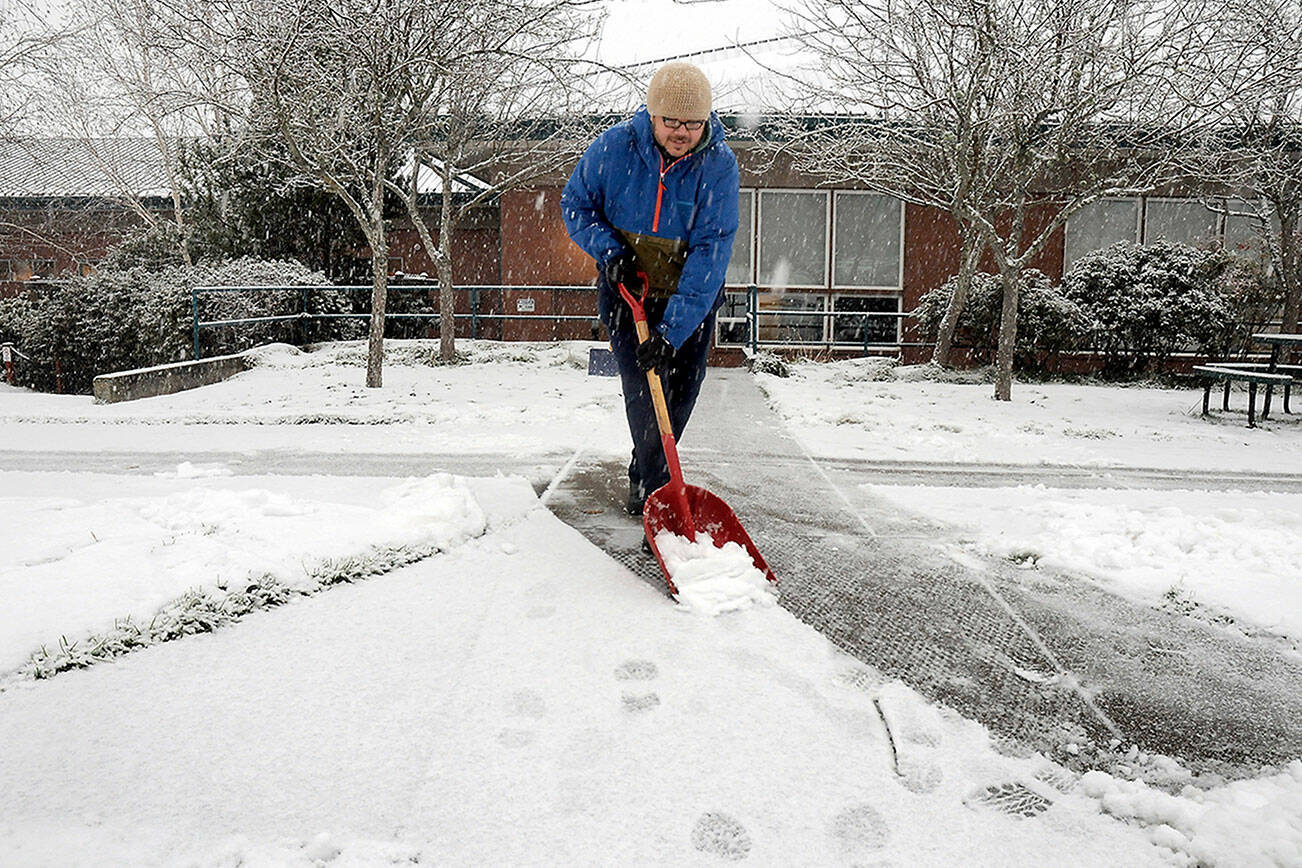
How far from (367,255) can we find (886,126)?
34.2ft

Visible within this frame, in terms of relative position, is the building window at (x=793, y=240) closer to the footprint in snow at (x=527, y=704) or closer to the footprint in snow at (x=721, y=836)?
the footprint in snow at (x=527, y=704)

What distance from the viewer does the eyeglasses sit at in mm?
2902

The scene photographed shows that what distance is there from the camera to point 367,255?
17000mm

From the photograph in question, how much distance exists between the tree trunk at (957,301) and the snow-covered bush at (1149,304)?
1.62m

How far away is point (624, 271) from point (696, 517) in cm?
90

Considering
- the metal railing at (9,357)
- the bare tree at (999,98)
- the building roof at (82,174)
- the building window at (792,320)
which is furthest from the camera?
the building roof at (82,174)

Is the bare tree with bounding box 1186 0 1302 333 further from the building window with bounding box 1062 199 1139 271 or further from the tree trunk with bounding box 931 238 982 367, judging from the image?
the tree trunk with bounding box 931 238 982 367

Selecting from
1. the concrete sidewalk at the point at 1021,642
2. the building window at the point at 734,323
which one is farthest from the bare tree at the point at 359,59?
the building window at the point at 734,323

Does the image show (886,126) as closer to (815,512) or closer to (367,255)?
(815,512)

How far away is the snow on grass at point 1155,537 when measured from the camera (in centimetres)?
282

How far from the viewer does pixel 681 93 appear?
2852 millimetres

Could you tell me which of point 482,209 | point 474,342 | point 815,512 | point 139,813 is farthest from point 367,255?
point 139,813

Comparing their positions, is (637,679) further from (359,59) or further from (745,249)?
(745,249)

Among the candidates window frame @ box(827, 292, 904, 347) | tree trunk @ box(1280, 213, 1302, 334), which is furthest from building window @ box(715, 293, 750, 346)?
tree trunk @ box(1280, 213, 1302, 334)
